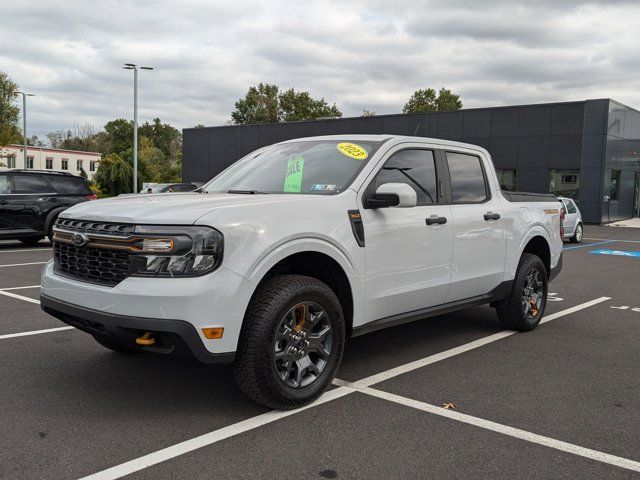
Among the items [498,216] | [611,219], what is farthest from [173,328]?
[611,219]

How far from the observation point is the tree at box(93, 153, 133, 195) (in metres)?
45.9

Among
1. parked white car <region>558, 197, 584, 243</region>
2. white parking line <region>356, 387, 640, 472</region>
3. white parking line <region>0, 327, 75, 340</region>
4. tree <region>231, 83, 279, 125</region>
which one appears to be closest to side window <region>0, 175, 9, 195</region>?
white parking line <region>0, 327, 75, 340</region>

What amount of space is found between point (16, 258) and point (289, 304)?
969 centimetres

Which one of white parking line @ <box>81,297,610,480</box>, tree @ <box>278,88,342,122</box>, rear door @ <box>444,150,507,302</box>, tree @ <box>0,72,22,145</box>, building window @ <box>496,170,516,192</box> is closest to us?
white parking line @ <box>81,297,610,480</box>

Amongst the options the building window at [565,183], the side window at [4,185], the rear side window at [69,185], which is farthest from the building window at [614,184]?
the side window at [4,185]

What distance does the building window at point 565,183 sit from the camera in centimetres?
2858

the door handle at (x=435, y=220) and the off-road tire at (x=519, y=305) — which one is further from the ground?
the door handle at (x=435, y=220)

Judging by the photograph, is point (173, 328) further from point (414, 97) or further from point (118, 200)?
point (414, 97)

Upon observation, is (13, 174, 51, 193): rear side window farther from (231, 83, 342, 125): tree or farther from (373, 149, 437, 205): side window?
(231, 83, 342, 125): tree

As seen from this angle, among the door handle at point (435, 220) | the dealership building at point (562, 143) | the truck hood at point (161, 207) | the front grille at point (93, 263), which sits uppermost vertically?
the dealership building at point (562, 143)

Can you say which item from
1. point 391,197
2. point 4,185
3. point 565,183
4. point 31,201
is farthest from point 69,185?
point 565,183

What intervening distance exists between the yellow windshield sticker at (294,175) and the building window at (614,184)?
27952 millimetres

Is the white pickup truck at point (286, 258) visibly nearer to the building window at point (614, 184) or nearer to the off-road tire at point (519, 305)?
the off-road tire at point (519, 305)

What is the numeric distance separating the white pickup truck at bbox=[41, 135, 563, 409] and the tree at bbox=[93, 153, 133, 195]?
→ 4325 centimetres
